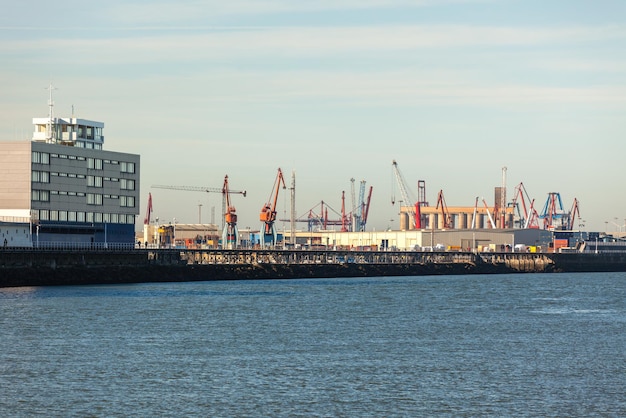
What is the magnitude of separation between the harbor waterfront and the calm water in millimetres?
21384

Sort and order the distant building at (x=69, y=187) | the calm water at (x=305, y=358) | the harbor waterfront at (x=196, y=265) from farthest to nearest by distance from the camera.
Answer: the distant building at (x=69, y=187) → the harbor waterfront at (x=196, y=265) → the calm water at (x=305, y=358)

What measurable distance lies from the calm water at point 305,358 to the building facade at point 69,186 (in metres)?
39.7

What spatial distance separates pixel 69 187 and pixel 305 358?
93.3 metres

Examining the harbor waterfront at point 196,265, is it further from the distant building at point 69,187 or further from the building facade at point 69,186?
the distant building at point 69,187

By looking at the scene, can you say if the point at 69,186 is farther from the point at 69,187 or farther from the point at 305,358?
the point at 305,358

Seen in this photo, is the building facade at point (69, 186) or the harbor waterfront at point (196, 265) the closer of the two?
the harbor waterfront at point (196, 265)

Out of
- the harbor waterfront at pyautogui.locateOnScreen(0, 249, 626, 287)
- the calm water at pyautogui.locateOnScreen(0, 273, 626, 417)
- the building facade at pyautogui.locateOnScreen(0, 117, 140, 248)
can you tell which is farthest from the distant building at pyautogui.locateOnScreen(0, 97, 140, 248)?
the calm water at pyautogui.locateOnScreen(0, 273, 626, 417)

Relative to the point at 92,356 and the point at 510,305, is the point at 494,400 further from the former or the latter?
the point at 510,305

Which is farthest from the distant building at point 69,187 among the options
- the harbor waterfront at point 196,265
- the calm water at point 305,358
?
the calm water at point 305,358

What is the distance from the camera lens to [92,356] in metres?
56.5

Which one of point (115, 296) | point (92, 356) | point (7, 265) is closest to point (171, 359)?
point (92, 356)

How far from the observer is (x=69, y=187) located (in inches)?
5620

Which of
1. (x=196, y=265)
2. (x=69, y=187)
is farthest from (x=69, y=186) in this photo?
(x=196, y=265)

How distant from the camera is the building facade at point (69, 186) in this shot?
13738 centimetres
